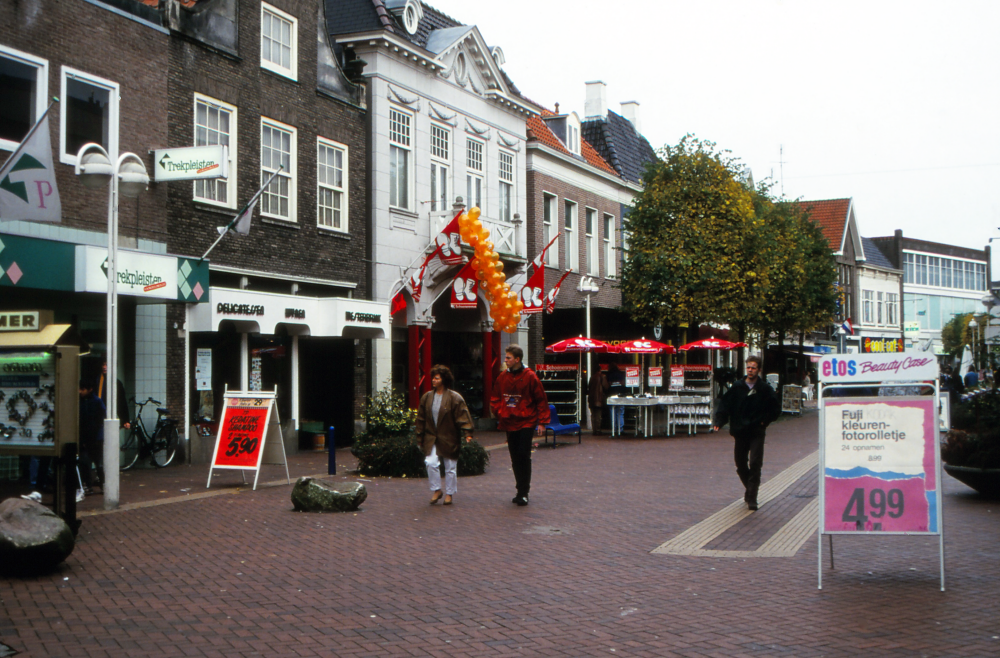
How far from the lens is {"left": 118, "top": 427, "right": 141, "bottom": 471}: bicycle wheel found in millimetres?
16453

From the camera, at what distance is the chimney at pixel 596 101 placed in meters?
39.3

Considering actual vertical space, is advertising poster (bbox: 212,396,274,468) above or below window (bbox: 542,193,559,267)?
below

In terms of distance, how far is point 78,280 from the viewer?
14281 millimetres

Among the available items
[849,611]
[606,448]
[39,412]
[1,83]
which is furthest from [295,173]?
[849,611]

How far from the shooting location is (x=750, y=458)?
12180mm

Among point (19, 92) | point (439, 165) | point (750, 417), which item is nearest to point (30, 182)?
point (19, 92)

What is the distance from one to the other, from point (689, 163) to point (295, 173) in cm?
1398

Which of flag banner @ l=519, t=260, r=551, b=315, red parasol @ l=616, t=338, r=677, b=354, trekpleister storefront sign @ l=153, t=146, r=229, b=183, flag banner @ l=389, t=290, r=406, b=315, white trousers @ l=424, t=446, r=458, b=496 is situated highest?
trekpleister storefront sign @ l=153, t=146, r=229, b=183

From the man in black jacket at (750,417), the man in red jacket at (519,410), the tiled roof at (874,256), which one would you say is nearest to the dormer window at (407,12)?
the man in red jacket at (519,410)

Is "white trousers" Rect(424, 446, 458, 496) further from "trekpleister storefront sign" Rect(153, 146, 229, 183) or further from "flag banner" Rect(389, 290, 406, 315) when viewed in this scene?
"flag banner" Rect(389, 290, 406, 315)

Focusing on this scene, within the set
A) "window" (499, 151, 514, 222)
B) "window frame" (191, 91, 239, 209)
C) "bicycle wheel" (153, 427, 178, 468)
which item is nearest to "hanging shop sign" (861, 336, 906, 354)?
"window" (499, 151, 514, 222)

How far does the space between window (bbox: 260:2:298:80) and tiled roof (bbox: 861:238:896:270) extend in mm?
Result: 59710

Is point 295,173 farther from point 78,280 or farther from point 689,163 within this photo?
point 689,163

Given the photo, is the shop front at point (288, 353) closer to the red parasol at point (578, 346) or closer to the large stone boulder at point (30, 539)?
the red parasol at point (578, 346)
